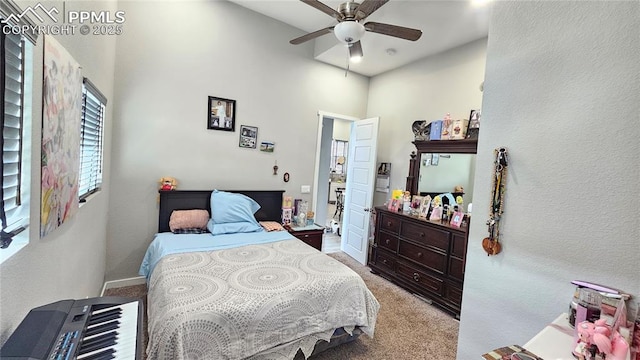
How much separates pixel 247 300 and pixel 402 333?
1.52 meters

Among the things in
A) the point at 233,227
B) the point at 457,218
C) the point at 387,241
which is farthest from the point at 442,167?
the point at 233,227

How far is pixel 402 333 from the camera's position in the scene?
94.3 inches

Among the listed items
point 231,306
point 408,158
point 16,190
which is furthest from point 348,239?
point 16,190

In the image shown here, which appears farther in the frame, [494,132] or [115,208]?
[115,208]

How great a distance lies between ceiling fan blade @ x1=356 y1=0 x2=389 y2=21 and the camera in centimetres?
201

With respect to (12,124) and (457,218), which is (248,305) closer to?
(12,124)

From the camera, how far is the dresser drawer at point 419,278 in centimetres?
291

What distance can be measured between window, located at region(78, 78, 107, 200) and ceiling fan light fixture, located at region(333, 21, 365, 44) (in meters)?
1.80

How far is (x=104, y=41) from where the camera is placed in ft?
7.18

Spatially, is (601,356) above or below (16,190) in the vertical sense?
below

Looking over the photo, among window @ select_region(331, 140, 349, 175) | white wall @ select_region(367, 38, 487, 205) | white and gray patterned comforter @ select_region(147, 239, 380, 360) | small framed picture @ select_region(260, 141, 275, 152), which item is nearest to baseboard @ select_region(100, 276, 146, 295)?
white and gray patterned comforter @ select_region(147, 239, 380, 360)

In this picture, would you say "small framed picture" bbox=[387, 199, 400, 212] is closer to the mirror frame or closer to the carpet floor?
the mirror frame

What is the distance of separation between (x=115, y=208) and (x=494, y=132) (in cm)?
343

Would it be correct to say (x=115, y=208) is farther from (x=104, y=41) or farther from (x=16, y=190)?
(x=16, y=190)
